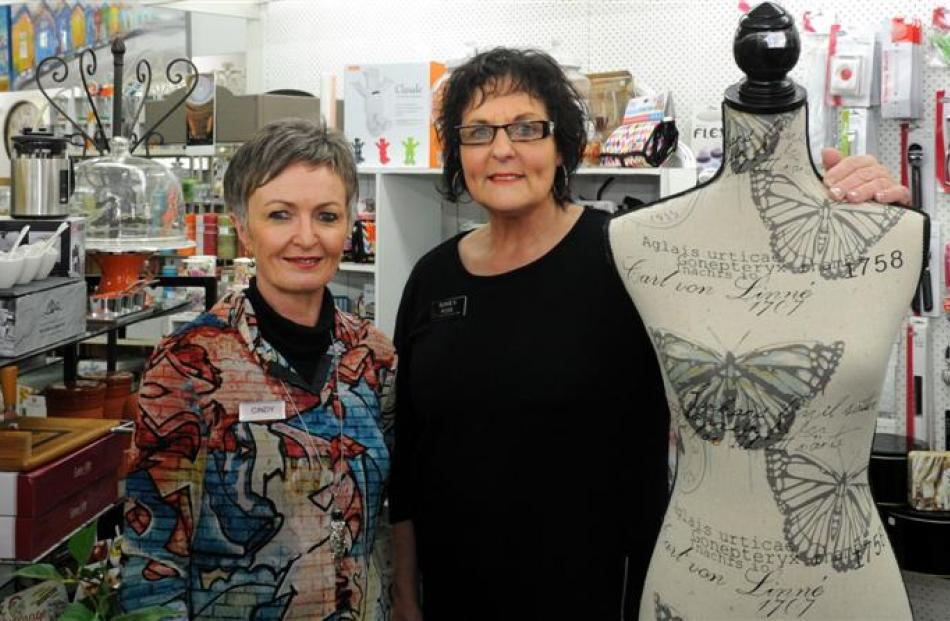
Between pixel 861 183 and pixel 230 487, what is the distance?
1067 millimetres

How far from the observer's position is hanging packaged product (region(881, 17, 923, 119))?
3551 millimetres

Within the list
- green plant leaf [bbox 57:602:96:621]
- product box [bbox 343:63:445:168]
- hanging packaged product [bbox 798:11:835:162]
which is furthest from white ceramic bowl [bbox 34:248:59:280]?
hanging packaged product [bbox 798:11:835:162]

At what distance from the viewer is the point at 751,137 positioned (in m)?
1.46

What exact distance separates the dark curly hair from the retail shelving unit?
6.85ft

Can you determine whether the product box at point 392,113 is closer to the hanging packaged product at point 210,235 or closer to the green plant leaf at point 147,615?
the hanging packaged product at point 210,235

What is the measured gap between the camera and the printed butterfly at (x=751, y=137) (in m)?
1.44

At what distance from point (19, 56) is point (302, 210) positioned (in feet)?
17.3

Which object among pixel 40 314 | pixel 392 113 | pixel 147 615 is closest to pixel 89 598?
pixel 147 615

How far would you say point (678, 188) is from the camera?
11.7 ft

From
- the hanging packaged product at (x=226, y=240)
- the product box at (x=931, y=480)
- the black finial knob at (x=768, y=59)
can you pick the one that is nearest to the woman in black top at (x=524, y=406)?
the black finial knob at (x=768, y=59)

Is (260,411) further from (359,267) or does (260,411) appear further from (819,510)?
(359,267)

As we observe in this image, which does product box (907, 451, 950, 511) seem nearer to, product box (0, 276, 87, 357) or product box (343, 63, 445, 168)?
product box (343, 63, 445, 168)

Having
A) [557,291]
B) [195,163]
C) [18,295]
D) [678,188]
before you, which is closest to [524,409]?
[557,291]

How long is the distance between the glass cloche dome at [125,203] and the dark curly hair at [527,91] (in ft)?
3.14
